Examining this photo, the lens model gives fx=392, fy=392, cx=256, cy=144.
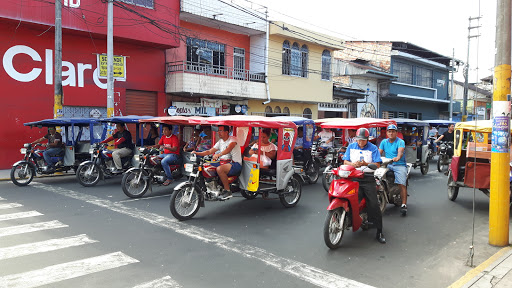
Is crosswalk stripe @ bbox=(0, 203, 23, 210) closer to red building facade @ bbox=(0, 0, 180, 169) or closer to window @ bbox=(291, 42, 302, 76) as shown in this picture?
red building facade @ bbox=(0, 0, 180, 169)

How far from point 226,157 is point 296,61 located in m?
20.2

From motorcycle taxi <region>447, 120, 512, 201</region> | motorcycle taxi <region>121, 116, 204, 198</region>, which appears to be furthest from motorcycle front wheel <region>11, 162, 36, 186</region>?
motorcycle taxi <region>447, 120, 512, 201</region>

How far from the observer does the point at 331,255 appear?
18.6ft

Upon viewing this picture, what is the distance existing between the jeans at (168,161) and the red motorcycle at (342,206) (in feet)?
17.0

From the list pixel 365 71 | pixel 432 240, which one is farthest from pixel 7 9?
pixel 365 71

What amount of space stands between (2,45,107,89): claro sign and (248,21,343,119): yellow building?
1056cm

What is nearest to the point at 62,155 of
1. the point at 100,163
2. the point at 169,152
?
the point at 100,163

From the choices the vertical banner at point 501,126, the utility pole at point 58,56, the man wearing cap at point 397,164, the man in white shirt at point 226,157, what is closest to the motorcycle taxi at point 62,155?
the utility pole at point 58,56

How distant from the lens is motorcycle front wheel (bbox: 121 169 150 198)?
9672 millimetres

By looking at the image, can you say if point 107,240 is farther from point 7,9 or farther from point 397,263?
point 7,9

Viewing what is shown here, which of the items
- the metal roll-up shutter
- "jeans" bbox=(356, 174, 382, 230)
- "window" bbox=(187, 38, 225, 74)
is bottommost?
"jeans" bbox=(356, 174, 382, 230)

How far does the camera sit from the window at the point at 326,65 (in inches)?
1160

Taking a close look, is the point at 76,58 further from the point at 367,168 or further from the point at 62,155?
the point at 367,168

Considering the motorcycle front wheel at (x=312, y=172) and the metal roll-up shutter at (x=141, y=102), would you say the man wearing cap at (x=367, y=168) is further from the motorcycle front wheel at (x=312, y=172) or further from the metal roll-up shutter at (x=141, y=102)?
A: the metal roll-up shutter at (x=141, y=102)
